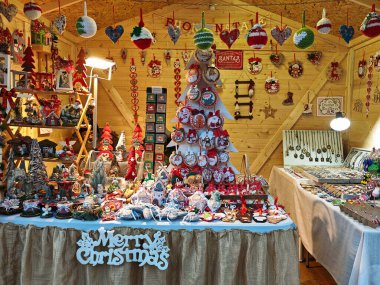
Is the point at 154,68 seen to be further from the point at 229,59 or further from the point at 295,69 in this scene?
the point at 295,69

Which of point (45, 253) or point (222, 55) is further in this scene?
point (222, 55)

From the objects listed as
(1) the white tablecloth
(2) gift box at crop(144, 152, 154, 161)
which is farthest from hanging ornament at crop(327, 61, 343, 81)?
(2) gift box at crop(144, 152, 154, 161)

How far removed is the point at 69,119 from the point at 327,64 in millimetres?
3799

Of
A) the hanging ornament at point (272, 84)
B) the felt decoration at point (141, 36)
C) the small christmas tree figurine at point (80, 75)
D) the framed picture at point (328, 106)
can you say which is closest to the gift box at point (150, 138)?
the small christmas tree figurine at point (80, 75)

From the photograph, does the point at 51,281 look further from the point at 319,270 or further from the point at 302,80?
the point at 302,80

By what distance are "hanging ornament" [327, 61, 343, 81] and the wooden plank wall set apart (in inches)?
3.7

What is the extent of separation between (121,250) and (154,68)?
372 cm

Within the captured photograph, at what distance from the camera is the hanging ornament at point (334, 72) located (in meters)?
5.40

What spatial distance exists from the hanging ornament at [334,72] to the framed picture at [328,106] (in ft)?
1.01

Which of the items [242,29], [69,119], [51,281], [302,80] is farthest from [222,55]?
[51,281]

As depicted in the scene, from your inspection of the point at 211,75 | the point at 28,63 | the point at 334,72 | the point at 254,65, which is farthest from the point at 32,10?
the point at 334,72

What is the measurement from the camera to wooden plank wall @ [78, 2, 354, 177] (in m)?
5.41

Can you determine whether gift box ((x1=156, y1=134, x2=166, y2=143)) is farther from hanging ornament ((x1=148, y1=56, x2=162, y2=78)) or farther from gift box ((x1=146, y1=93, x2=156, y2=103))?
hanging ornament ((x1=148, y1=56, x2=162, y2=78))

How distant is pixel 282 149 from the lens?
18.4 ft
